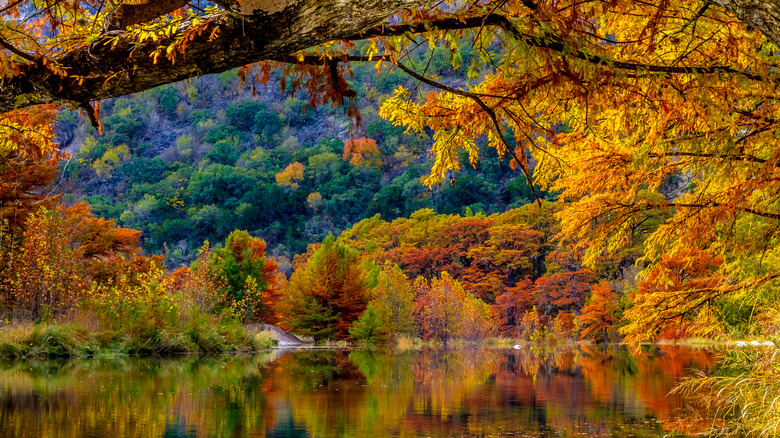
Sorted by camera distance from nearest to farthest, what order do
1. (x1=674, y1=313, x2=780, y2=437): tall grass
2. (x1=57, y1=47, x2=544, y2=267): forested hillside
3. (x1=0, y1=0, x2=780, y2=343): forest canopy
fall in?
1. (x1=0, y1=0, x2=780, y2=343): forest canopy
2. (x1=674, y1=313, x2=780, y2=437): tall grass
3. (x1=57, y1=47, x2=544, y2=267): forested hillside

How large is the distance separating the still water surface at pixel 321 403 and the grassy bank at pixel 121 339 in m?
1.36

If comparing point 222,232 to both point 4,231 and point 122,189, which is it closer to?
point 122,189

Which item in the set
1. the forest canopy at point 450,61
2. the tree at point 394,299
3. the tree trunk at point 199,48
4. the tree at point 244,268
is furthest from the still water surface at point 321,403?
the tree at point 244,268

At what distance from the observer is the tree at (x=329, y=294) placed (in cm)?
2670

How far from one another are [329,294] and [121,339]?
11.4 meters

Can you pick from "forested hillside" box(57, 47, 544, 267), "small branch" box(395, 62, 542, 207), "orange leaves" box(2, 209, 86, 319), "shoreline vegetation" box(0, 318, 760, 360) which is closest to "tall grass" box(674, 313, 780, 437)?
"small branch" box(395, 62, 542, 207)

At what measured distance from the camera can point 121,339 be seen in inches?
631

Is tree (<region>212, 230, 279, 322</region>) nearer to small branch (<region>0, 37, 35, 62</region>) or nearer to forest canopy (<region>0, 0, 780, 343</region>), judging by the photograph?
forest canopy (<region>0, 0, 780, 343</region>)

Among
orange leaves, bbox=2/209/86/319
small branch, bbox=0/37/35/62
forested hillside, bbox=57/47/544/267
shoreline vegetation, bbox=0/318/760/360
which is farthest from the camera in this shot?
forested hillside, bbox=57/47/544/267

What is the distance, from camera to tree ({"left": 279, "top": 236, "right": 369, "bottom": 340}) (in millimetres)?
26703

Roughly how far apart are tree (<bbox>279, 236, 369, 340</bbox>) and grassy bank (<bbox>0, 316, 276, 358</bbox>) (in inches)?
244

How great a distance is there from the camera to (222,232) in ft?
200

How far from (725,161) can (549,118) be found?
1.67m

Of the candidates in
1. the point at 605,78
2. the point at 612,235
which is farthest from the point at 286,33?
the point at 612,235
